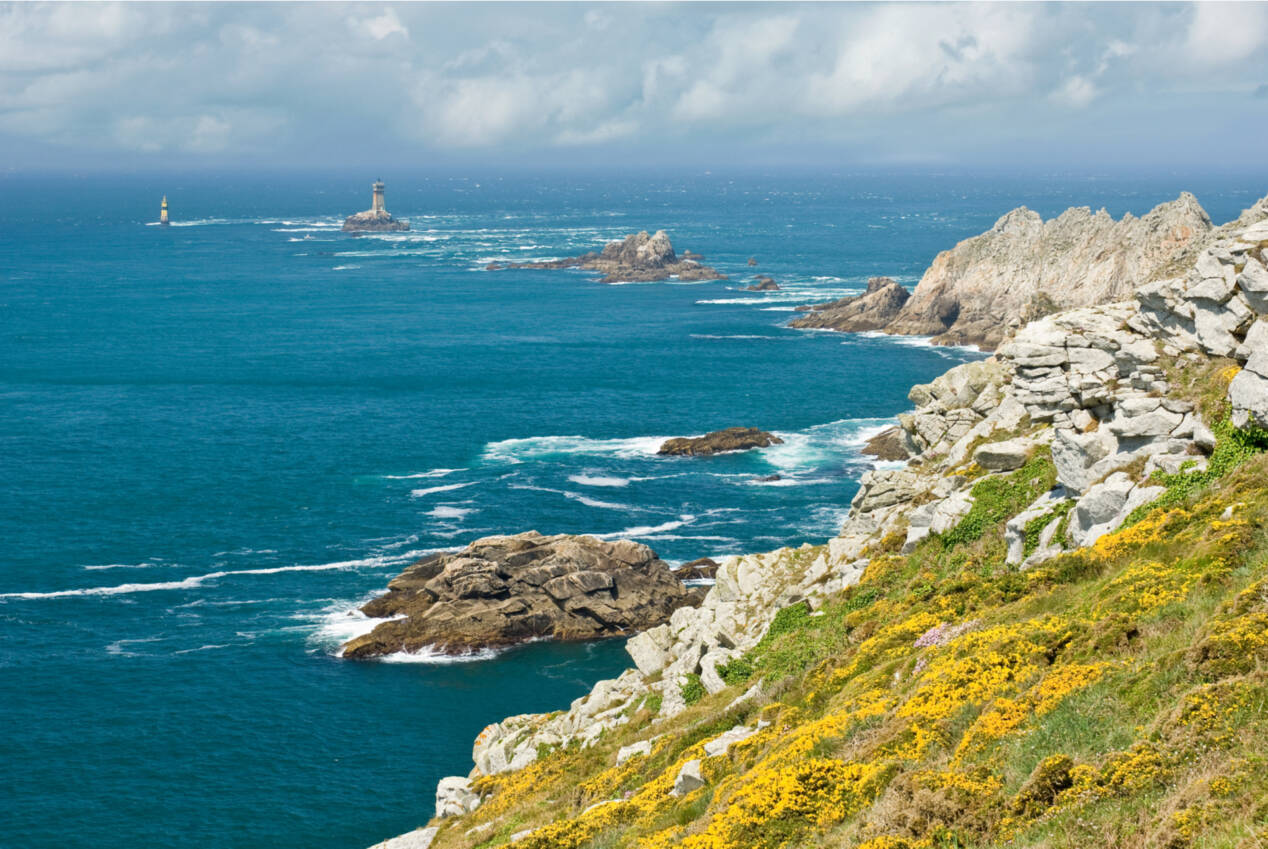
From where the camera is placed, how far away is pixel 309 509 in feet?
284

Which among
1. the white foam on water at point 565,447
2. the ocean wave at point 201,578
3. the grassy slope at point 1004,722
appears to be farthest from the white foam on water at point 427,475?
the grassy slope at point 1004,722

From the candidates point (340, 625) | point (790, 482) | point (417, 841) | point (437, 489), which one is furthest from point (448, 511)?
point (417, 841)

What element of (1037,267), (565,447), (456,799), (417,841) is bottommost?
(565,447)

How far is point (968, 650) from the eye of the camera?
23.1 metres

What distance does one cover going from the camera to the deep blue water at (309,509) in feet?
178

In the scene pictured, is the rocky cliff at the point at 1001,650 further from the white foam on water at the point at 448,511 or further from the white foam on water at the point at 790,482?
the white foam on water at the point at 790,482

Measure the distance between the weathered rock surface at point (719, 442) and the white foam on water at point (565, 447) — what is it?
181 centimetres

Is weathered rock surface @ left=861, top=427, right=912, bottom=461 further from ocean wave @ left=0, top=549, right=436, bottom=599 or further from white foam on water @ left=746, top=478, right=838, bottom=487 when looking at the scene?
ocean wave @ left=0, top=549, right=436, bottom=599

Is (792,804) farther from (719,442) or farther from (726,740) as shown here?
(719,442)

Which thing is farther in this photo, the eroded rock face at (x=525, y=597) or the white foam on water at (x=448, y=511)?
the white foam on water at (x=448, y=511)

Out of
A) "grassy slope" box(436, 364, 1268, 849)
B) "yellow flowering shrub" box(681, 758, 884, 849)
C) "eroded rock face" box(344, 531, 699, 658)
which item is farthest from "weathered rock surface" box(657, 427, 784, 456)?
"yellow flowering shrub" box(681, 758, 884, 849)

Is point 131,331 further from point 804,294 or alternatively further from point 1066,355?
point 1066,355

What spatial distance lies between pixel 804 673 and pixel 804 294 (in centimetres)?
16731

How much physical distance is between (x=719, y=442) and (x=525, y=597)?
1383 inches
